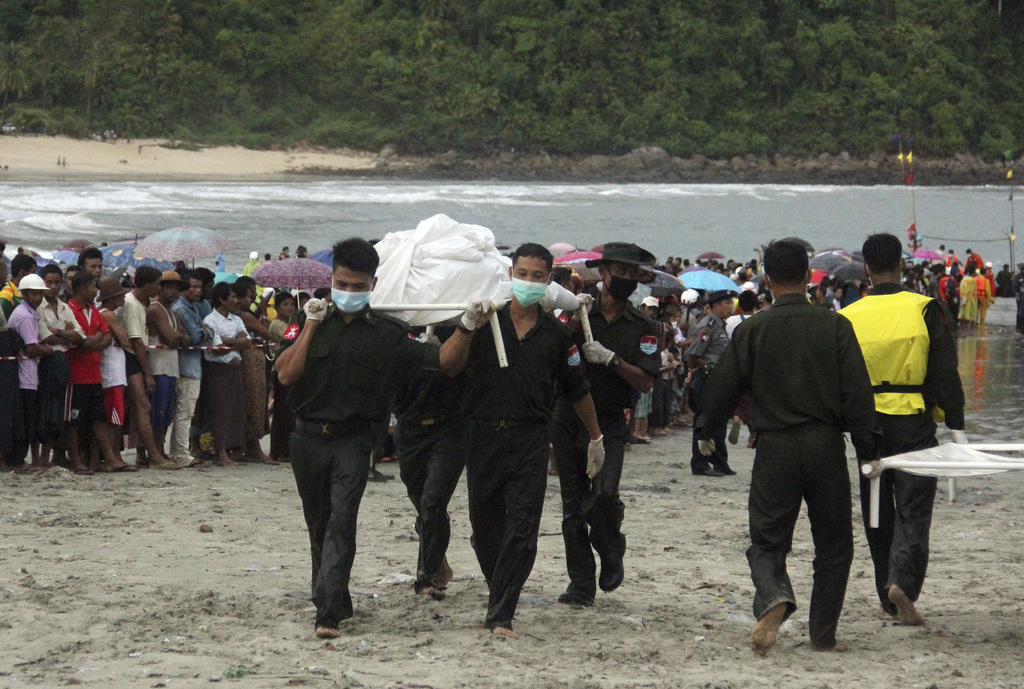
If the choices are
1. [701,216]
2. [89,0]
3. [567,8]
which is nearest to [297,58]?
[89,0]

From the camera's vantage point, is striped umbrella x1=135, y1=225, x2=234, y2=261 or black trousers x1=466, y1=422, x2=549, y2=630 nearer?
black trousers x1=466, y1=422, x2=549, y2=630

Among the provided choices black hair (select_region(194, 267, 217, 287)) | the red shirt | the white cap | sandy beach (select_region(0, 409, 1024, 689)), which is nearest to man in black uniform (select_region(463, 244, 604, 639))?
sandy beach (select_region(0, 409, 1024, 689))

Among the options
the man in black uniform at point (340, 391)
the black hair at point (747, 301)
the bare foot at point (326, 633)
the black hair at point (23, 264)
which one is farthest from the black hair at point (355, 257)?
the black hair at point (747, 301)

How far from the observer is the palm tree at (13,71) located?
82750 mm

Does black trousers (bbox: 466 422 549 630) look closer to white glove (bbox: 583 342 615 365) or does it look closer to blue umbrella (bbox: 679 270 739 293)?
white glove (bbox: 583 342 615 365)

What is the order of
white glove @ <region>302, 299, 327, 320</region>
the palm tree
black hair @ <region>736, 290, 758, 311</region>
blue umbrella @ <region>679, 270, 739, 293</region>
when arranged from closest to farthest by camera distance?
white glove @ <region>302, 299, 327, 320</region> → black hair @ <region>736, 290, 758, 311</region> → blue umbrella @ <region>679, 270, 739, 293</region> → the palm tree

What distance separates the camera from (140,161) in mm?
78938

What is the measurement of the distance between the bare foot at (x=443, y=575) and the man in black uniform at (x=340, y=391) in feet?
2.53

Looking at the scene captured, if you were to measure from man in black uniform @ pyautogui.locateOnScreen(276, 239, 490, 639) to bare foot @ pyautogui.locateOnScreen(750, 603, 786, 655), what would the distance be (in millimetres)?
1596

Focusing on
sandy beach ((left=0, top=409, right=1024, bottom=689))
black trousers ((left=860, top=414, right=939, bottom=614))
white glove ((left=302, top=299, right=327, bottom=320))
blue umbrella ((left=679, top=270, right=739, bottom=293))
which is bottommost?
sandy beach ((left=0, top=409, right=1024, bottom=689))

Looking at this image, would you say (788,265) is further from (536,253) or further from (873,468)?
(536,253)

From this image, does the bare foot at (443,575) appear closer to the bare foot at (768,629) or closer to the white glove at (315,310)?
the white glove at (315,310)

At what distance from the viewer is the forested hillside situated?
290 feet

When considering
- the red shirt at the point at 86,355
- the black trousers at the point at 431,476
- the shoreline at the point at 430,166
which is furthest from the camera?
the shoreline at the point at 430,166
